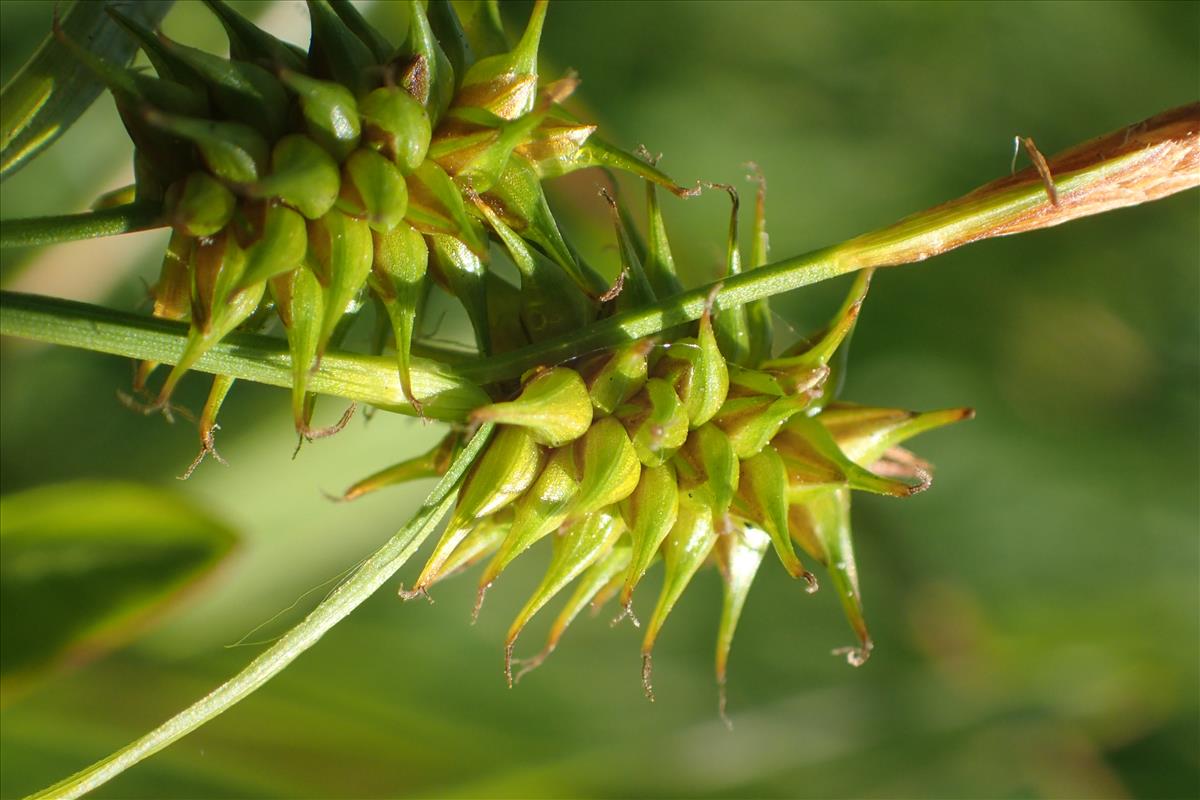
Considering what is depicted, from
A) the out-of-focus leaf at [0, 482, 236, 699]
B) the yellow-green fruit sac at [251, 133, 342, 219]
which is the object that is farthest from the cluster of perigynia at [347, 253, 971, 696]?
the out-of-focus leaf at [0, 482, 236, 699]

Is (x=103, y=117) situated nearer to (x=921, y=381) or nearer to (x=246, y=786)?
(x=246, y=786)

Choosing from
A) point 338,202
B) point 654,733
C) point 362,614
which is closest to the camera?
point 338,202

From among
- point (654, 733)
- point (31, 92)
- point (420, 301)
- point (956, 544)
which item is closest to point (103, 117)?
point (31, 92)

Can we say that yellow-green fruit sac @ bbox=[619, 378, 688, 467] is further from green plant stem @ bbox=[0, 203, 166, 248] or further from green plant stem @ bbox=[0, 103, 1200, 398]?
green plant stem @ bbox=[0, 203, 166, 248]

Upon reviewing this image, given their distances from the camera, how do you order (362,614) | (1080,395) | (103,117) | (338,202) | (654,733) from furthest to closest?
(1080,395)
(654,733)
(362,614)
(103,117)
(338,202)

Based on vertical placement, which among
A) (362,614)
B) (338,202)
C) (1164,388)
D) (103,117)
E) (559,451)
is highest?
(103,117)

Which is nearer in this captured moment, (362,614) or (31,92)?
(31,92)

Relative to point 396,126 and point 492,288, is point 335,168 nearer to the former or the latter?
point 396,126

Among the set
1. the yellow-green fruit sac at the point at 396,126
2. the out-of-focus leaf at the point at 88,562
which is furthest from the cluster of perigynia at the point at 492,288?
the out-of-focus leaf at the point at 88,562
